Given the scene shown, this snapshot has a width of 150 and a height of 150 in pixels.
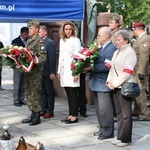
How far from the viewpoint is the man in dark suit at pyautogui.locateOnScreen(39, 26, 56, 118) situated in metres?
7.73

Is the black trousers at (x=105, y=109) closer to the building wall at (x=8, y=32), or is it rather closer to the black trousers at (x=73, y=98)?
the black trousers at (x=73, y=98)

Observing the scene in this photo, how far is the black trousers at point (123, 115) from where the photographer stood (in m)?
5.79

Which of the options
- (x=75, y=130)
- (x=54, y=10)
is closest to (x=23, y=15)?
(x=54, y=10)

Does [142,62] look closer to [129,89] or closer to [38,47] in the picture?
[38,47]

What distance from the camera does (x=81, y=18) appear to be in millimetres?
8859

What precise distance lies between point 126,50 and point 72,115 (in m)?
2.20

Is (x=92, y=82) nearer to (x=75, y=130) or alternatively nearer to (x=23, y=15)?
(x=75, y=130)

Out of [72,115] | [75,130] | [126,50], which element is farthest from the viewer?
[72,115]

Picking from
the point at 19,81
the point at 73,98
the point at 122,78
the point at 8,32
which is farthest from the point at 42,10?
the point at 8,32

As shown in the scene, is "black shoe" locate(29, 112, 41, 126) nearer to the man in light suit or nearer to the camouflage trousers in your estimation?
the camouflage trousers

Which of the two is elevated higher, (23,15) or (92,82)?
(23,15)

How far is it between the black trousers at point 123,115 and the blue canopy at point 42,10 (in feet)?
8.35

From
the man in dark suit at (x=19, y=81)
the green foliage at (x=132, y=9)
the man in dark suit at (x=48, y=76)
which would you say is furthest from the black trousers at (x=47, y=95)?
the green foliage at (x=132, y=9)

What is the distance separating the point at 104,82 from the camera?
6152mm
